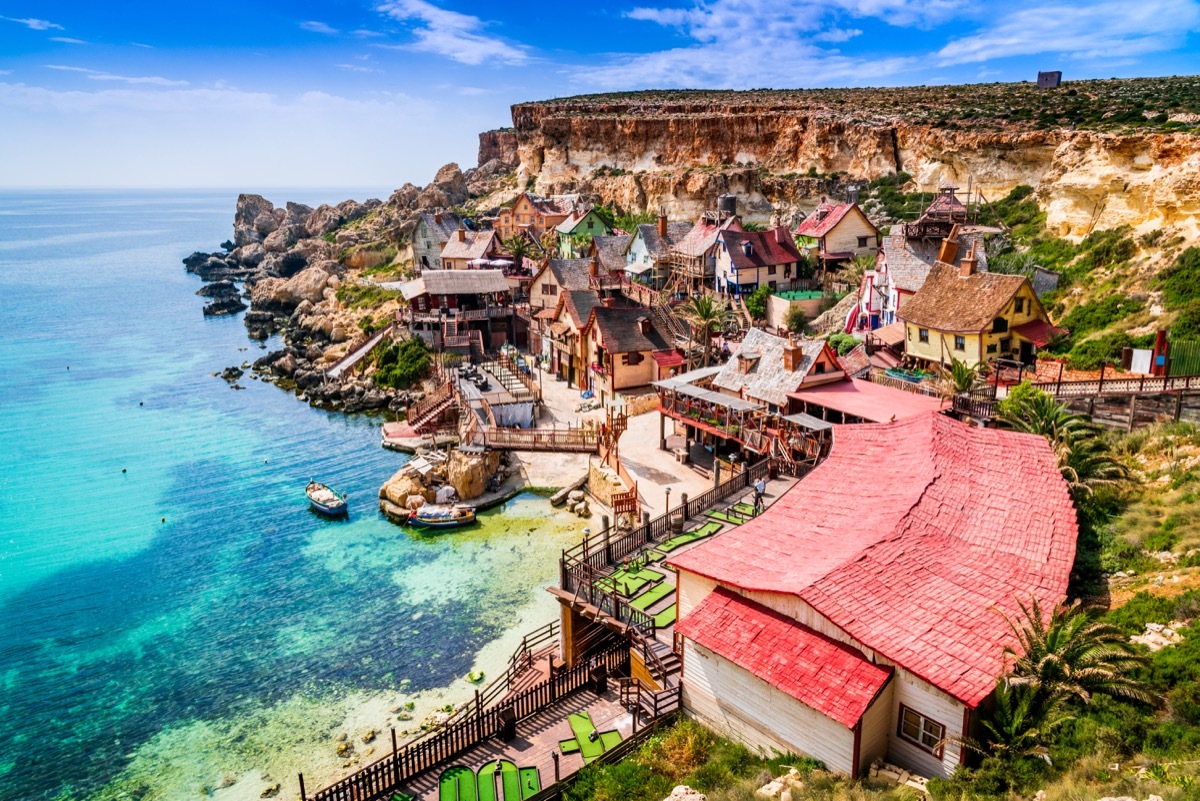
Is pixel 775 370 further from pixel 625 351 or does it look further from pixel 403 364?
pixel 403 364

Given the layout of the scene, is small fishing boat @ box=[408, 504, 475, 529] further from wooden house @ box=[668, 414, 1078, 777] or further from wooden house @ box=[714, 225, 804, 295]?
wooden house @ box=[714, 225, 804, 295]

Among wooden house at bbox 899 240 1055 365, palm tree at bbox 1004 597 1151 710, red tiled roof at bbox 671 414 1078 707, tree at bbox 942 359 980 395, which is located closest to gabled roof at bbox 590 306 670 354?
wooden house at bbox 899 240 1055 365

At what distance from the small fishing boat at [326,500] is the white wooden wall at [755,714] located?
27.0 metres

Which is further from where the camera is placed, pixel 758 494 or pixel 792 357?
pixel 792 357

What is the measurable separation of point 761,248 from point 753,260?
1.87 meters

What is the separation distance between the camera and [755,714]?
702 inches

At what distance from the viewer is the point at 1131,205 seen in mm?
47219

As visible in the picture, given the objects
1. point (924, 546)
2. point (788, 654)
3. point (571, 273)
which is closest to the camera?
point (788, 654)

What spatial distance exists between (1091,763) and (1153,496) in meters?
15.0

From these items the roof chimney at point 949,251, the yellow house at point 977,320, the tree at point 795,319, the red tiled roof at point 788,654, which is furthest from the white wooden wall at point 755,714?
the tree at point 795,319

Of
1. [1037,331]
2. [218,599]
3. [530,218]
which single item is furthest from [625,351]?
[530,218]

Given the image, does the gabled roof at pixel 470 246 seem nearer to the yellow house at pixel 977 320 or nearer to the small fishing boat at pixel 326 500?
the small fishing boat at pixel 326 500

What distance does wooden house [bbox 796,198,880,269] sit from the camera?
63656mm

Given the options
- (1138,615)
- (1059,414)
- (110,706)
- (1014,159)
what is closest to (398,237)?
(1014,159)
